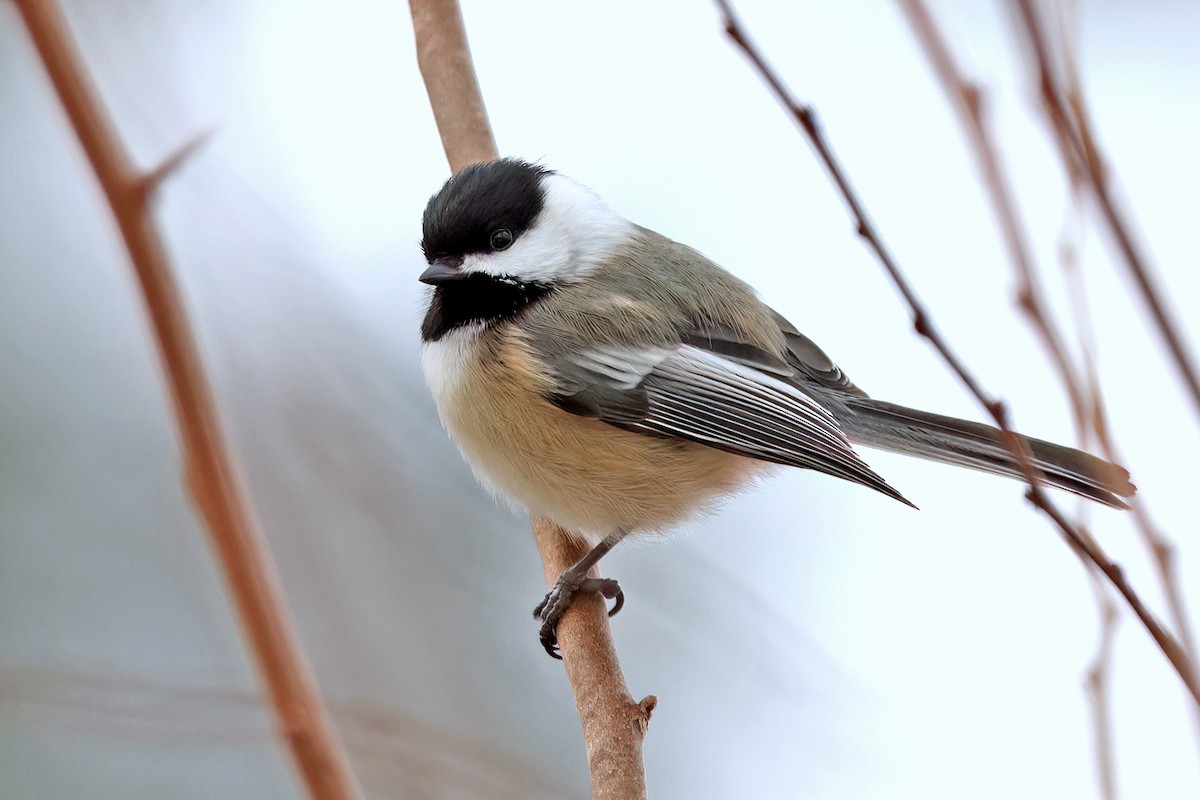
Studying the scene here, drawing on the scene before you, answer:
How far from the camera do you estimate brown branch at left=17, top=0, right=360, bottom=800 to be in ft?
1.48

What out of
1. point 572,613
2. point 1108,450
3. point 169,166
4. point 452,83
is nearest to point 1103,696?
point 1108,450

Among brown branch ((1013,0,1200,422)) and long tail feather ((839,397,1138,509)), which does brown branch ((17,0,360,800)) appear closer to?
brown branch ((1013,0,1200,422))

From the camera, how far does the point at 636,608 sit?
108 inches

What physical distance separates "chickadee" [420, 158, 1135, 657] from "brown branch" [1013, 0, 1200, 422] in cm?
105

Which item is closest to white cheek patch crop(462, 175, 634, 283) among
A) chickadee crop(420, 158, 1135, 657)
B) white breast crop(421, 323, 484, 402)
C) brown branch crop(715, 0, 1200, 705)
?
chickadee crop(420, 158, 1135, 657)

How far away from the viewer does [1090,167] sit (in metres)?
0.56

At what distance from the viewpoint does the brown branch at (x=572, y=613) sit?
1299mm

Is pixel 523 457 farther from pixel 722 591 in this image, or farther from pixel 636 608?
pixel 636 608

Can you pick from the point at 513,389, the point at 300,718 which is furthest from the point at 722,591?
the point at 300,718

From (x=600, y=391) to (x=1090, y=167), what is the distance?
3.89 ft

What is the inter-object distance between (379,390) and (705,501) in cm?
72

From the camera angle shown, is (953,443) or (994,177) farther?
(953,443)

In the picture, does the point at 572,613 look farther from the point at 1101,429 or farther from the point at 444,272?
the point at 1101,429

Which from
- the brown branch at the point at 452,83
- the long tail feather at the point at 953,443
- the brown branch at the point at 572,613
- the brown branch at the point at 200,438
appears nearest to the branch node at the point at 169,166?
the brown branch at the point at 200,438
